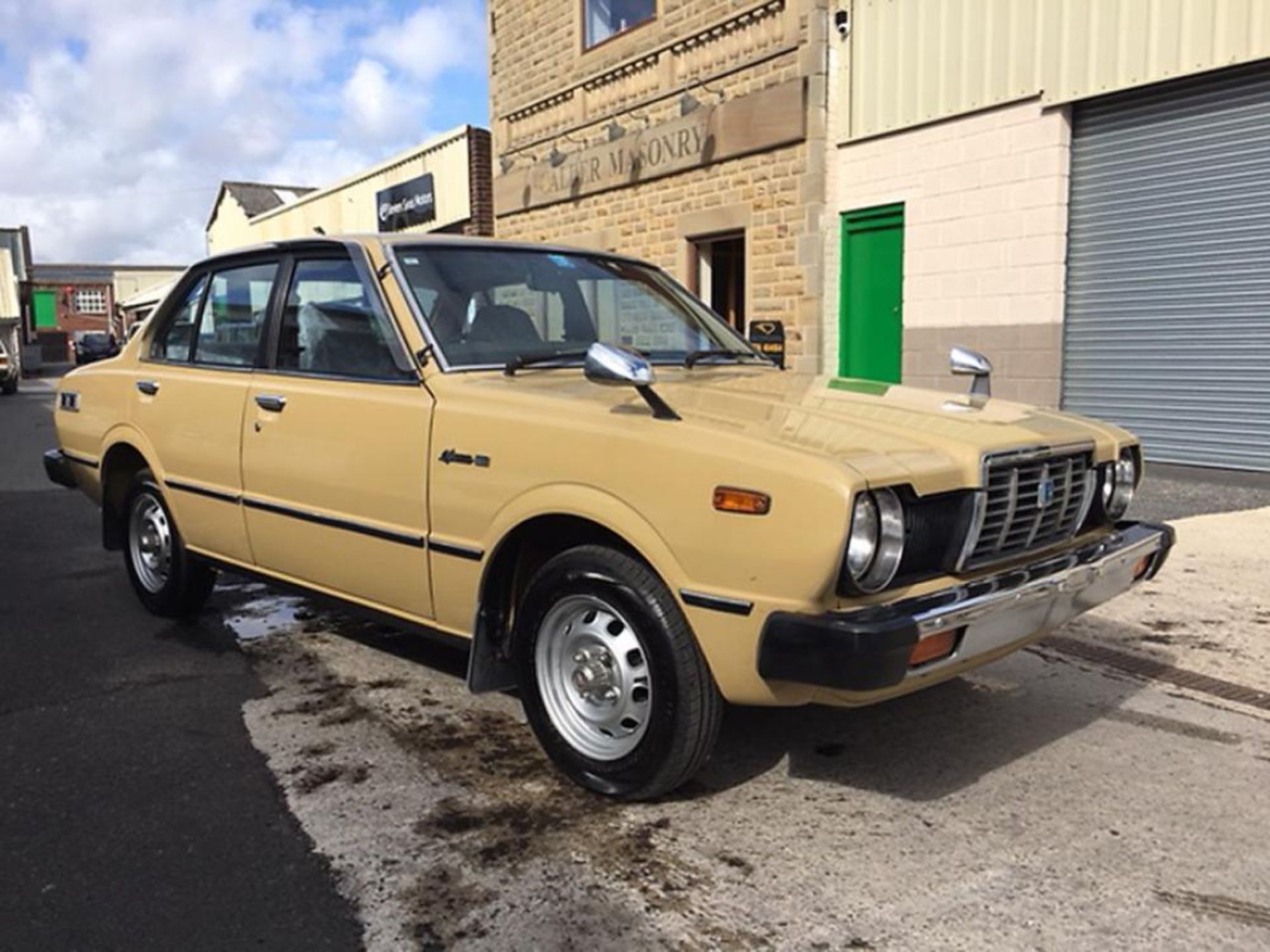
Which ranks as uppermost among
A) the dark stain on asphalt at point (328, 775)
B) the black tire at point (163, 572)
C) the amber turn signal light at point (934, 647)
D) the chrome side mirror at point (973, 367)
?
the chrome side mirror at point (973, 367)

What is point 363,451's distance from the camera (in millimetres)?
3777

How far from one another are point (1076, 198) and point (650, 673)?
26.7 feet

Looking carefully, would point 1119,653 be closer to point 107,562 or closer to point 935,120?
point 107,562

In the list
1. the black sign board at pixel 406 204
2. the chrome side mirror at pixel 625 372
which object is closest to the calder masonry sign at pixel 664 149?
the black sign board at pixel 406 204

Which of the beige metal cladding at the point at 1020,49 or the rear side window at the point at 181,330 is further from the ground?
the beige metal cladding at the point at 1020,49

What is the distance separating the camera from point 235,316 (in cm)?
473

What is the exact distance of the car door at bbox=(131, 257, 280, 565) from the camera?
4.47 m

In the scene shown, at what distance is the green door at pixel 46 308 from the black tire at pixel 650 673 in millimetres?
80086

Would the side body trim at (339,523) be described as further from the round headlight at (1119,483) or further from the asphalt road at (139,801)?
the round headlight at (1119,483)

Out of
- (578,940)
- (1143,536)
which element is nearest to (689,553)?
(578,940)

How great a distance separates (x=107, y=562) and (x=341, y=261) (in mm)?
3643

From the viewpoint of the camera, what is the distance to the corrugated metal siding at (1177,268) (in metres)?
8.57

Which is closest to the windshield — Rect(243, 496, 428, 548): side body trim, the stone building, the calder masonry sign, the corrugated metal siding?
Rect(243, 496, 428, 548): side body trim

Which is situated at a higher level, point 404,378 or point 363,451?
point 404,378
